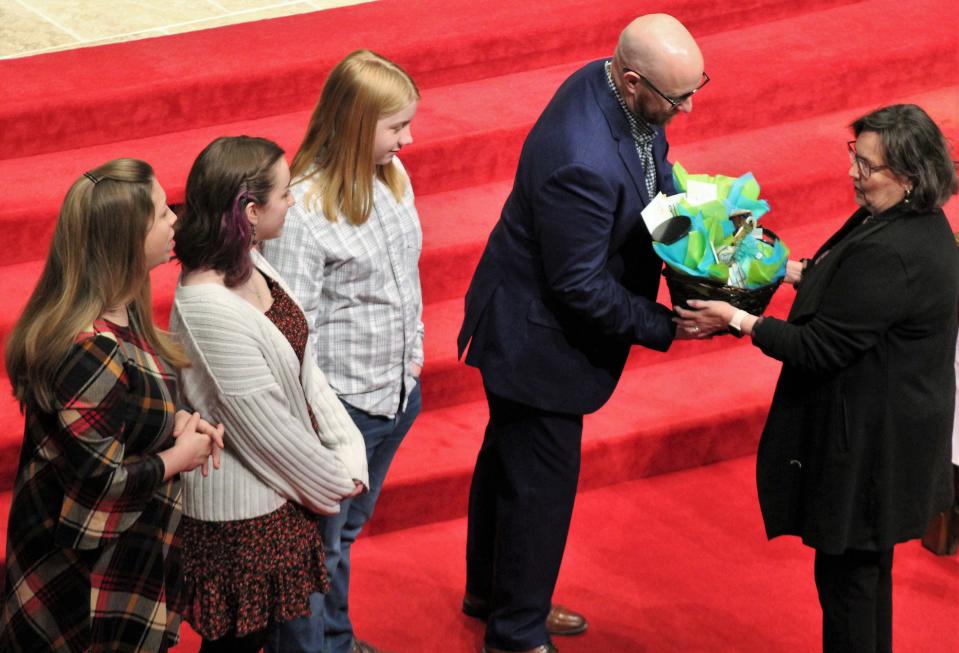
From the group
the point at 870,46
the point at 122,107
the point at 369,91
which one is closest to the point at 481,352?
the point at 369,91

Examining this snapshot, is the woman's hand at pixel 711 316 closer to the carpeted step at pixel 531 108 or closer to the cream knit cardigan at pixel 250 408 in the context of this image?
the cream knit cardigan at pixel 250 408

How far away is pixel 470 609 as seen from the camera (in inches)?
146

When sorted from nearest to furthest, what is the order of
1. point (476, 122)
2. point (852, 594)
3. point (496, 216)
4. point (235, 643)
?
1. point (235, 643)
2. point (852, 594)
3. point (496, 216)
4. point (476, 122)

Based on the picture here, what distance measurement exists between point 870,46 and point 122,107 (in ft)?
10.0

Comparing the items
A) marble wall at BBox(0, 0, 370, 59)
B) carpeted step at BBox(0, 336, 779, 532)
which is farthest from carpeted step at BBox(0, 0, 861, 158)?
carpeted step at BBox(0, 336, 779, 532)

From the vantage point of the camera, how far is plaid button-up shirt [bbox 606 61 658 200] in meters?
3.05

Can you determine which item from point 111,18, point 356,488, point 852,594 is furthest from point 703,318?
point 111,18

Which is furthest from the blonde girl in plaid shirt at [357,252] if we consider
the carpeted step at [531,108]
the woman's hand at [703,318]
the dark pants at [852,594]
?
the carpeted step at [531,108]

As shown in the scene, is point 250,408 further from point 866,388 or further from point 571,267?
point 866,388

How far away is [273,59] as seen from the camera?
5023 mm

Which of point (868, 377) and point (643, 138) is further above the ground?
point (643, 138)

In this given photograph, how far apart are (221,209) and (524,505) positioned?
1.21m


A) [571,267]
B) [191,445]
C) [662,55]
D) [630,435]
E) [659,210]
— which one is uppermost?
[662,55]

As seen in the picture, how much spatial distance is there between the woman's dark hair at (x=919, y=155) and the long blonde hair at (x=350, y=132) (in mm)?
1041
